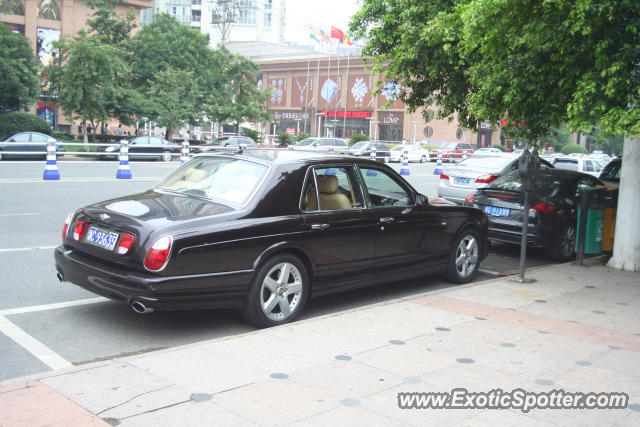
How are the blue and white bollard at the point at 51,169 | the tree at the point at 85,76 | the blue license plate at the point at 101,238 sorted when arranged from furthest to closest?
the tree at the point at 85,76 < the blue and white bollard at the point at 51,169 < the blue license plate at the point at 101,238

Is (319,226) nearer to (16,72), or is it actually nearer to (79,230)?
(79,230)

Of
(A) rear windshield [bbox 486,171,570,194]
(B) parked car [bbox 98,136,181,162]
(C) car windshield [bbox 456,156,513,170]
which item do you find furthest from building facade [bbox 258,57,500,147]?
(A) rear windshield [bbox 486,171,570,194]

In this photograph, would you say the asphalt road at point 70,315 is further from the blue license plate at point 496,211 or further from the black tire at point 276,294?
the blue license plate at point 496,211

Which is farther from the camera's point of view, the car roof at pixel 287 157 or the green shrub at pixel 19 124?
the green shrub at pixel 19 124

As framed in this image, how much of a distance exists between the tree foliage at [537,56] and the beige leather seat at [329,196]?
3.06 m

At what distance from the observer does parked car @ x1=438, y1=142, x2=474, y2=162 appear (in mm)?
49344

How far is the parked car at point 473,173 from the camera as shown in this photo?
50.2 ft

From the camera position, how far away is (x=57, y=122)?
50.6m

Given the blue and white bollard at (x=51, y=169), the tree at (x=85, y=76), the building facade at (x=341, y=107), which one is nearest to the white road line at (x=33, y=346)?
the blue and white bollard at (x=51, y=169)

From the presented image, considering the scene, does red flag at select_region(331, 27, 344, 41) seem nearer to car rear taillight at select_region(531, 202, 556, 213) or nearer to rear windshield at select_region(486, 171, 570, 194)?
rear windshield at select_region(486, 171, 570, 194)

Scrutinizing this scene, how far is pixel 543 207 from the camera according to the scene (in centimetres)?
1027

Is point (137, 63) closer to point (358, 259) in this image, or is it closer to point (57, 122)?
point (57, 122)

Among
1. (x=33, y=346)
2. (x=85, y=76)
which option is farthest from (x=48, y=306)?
(x=85, y=76)

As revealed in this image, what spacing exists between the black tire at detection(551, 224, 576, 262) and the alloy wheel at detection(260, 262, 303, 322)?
5.75m
